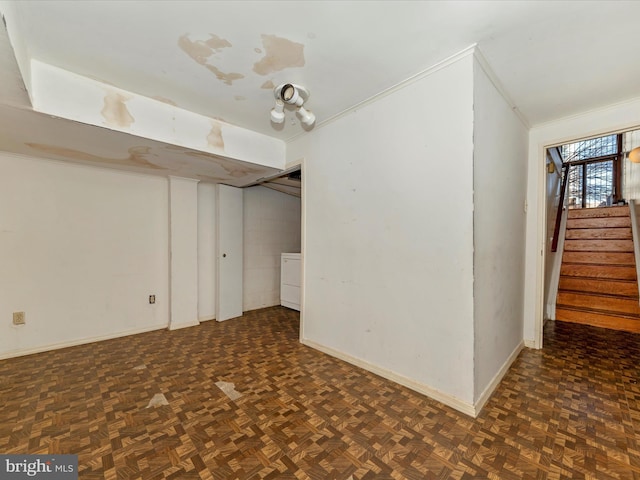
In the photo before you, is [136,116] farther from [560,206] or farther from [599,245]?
[599,245]

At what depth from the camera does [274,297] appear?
4.79 m

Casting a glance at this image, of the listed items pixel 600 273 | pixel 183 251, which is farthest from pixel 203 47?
pixel 600 273

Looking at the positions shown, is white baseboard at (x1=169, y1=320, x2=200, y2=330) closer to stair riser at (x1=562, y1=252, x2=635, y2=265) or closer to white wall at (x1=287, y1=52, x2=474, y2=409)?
white wall at (x1=287, y1=52, x2=474, y2=409)

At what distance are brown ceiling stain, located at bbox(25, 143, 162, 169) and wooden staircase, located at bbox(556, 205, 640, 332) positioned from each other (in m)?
5.53

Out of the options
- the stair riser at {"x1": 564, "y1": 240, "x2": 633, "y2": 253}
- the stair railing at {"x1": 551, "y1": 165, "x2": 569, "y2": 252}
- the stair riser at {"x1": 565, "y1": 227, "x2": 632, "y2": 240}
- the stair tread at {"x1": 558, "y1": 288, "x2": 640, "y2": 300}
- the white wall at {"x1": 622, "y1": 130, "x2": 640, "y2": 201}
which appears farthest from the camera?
the white wall at {"x1": 622, "y1": 130, "x2": 640, "y2": 201}

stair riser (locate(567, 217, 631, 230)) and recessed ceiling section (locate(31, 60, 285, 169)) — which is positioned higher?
recessed ceiling section (locate(31, 60, 285, 169))

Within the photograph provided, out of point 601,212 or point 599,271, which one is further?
point 601,212

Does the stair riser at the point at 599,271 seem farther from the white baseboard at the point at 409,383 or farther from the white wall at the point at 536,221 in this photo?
the white baseboard at the point at 409,383

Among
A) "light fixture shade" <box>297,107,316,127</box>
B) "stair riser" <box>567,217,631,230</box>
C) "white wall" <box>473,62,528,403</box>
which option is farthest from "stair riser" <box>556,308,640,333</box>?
"light fixture shade" <box>297,107,316,127</box>

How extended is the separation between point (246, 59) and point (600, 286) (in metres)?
5.06

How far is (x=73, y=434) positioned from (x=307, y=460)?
1369 millimetres

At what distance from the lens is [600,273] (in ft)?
12.5

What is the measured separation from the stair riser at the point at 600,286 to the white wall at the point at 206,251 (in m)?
5.12

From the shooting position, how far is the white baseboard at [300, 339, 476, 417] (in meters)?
1.78
